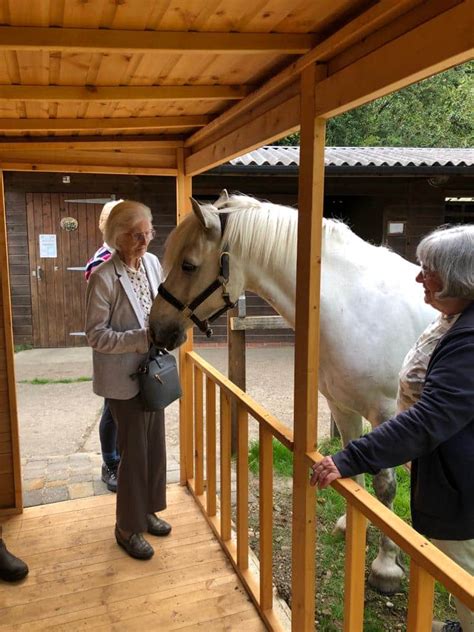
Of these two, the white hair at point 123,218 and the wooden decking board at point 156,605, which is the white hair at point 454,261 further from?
the wooden decking board at point 156,605

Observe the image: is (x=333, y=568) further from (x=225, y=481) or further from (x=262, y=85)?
(x=262, y=85)

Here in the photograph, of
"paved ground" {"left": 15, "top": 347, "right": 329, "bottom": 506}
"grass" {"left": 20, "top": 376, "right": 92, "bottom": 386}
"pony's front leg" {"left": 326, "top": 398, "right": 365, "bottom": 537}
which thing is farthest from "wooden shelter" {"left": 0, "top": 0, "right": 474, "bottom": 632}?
"grass" {"left": 20, "top": 376, "right": 92, "bottom": 386}

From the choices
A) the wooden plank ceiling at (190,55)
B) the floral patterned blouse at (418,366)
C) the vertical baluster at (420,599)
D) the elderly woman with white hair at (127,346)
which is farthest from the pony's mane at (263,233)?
the vertical baluster at (420,599)

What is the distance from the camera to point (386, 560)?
2311mm

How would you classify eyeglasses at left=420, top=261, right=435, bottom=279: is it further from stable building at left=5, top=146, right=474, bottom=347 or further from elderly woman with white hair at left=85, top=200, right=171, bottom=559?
stable building at left=5, top=146, right=474, bottom=347

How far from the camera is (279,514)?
298 cm

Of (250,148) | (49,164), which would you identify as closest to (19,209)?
(49,164)

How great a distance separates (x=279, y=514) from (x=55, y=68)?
8.36ft

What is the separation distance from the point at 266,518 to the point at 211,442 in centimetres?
74

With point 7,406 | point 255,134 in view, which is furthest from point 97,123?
point 7,406

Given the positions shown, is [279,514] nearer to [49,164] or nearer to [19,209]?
[49,164]

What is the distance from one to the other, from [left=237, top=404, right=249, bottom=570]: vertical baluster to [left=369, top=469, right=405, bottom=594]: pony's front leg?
1.89ft

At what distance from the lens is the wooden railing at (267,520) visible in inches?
40.3

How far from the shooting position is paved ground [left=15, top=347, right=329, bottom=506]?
3.27 metres
